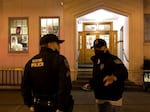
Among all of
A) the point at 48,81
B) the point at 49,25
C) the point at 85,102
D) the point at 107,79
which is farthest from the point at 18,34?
Answer: the point at 48,81

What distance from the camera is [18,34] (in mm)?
16672

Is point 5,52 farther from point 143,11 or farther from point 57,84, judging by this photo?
point 57,84

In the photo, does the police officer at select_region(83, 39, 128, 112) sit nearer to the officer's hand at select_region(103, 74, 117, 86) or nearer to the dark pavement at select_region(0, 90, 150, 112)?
the officer's hand at select_region(103, 74, 117, 86)

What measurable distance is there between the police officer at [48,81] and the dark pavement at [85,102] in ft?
18.9

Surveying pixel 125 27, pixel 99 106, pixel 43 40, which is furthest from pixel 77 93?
pixel 43 40

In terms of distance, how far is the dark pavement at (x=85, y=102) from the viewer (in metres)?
10.2

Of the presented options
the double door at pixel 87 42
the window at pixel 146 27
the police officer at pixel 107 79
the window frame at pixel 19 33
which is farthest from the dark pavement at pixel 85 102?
the double door at pixel 87 42

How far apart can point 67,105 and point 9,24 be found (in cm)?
1318

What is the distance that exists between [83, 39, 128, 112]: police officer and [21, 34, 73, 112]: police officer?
104 cm

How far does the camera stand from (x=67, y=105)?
405cm

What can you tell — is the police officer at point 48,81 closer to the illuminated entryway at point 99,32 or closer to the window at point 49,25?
the window at point 49,25

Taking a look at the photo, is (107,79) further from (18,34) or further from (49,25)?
(18,34)

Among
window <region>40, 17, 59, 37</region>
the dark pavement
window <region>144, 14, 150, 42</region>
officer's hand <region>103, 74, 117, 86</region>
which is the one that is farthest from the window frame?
officer's hand <region>103, 74, 117, 86</region>

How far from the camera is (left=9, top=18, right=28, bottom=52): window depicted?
1661 centimetres
